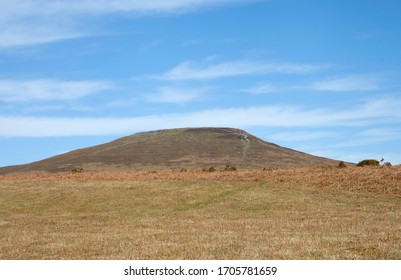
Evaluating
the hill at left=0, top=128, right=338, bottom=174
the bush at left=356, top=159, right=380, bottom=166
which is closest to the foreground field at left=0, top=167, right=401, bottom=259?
the bush at left=356, top=159, right=380, bottom=166

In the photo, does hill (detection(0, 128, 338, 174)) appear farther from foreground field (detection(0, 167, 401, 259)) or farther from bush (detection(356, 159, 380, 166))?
foreground field (detection(0, 167, 401, 259))

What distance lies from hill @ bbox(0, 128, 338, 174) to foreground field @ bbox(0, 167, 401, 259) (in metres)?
73.5

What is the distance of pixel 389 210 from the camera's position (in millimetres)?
34281

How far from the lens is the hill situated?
137 metres

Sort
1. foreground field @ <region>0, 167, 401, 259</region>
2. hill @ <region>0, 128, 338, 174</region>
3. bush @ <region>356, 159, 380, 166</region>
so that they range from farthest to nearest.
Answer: hill @ <region>0, 128, 338, 174</region>
bush @ <region>356, 159, 380, 166</region>
foreground field @ <region>0, 167, 401, 259</region>

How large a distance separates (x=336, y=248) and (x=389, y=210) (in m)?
18.5

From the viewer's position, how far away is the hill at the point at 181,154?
136750 millimetres

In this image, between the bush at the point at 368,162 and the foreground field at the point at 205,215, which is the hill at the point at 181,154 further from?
the foreground field at the point at 205,215

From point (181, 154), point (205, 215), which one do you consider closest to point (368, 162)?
point (205, 215)

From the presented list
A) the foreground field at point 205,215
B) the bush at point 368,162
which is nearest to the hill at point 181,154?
the bush at point 368,162
